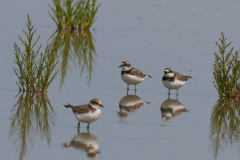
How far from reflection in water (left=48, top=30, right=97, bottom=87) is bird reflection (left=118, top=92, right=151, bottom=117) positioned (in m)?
2.14

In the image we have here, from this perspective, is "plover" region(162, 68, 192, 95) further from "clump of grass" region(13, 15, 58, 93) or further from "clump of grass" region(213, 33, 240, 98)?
"clump of grass" region(13, 15, 58, 93)

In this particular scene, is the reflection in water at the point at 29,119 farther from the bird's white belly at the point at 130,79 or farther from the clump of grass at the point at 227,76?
the clump of grass at the point at 227,76

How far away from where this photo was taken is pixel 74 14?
27375 millimetres

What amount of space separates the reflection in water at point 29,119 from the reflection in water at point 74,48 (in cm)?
243

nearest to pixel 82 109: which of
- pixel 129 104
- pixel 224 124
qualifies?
pixel 129 104

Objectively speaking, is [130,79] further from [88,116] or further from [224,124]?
[88,116]

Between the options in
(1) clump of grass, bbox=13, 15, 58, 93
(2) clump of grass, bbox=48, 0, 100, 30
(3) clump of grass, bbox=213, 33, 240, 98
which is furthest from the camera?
(2) clump of grass, bbox=48, 0, 100, 30

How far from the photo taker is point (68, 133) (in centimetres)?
1204

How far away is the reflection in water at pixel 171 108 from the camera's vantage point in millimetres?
14534

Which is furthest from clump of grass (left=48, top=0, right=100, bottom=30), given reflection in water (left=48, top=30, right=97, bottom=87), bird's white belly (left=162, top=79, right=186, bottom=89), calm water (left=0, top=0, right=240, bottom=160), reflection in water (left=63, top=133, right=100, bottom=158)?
reflection in water (left=63, top=133, right=100, bottom=158)

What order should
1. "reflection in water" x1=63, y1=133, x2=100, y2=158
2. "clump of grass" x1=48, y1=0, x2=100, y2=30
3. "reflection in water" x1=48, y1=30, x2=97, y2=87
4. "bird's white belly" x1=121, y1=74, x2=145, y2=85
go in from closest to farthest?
"reflection in water" x1=63, y1=133, x2=100, y2=158, "bird's white belly" x1=121, y1=74, x2=145, y2=85, "reflection in water" x1=48, y1=30, x2=97, y2=87, "clump of grass" x1=48, y1=0, x2=100, y2=30

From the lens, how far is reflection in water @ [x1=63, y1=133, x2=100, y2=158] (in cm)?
1081

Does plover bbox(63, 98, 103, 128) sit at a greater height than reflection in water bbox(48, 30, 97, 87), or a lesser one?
lesser

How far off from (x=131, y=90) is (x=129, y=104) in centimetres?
228
